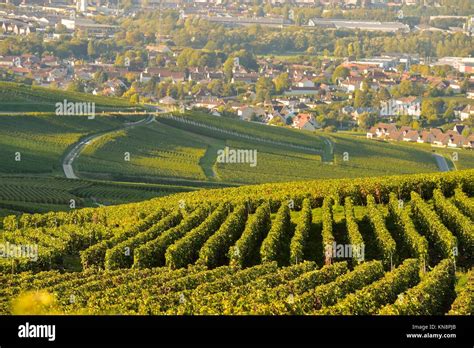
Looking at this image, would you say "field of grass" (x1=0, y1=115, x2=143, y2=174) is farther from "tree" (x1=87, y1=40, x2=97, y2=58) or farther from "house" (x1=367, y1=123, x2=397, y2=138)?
"tree" (x1=87, y1=40, x2=97, y2=58)

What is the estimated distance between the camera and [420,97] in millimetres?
138750

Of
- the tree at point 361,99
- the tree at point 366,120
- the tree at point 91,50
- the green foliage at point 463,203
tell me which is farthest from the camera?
the tree at point 91,50

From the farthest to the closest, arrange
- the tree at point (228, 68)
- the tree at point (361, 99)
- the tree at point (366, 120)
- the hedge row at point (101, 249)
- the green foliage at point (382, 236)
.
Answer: the tree at point (228, 68) → the tree at point (361, 99) → the tree at point (366, 120) → the hedge row at point (101, 249) → the green foliage at point (382, 236)

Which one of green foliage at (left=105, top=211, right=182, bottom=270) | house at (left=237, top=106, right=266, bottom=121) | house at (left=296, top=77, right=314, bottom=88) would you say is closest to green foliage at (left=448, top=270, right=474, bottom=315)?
green foliage at (left=105, top=211, right=182, bottom=270)

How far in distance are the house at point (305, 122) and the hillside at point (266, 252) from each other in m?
76.6

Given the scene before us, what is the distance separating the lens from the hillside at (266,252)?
63.4 ft

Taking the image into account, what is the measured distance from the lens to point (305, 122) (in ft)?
387

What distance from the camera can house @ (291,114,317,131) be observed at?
117194mm

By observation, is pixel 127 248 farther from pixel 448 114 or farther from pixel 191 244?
pixel 448 114

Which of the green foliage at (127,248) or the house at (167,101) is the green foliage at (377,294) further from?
the house at (167,101)

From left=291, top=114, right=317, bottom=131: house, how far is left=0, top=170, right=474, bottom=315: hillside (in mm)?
76589

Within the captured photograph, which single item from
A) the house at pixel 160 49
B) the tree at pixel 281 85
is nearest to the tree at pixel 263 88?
the tree at pixel 281 85
